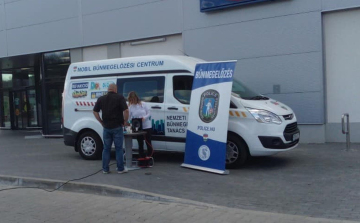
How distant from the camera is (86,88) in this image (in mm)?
10562

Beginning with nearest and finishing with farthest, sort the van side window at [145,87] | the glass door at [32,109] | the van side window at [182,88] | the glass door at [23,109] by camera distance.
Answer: the van side window at [182,88] → the van side window at [145,87] → the glass door at [32,109] → the glass door at [23,109]

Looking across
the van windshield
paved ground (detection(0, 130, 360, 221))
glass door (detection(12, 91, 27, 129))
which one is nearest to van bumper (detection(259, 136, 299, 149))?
paved ground (detection(0, 130, 360, 221))

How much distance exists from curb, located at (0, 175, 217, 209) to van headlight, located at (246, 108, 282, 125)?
2.69 meters

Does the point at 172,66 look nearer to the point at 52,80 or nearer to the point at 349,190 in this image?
the point at 349,190

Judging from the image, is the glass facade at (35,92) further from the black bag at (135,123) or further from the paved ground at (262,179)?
the black bag at (135,123)

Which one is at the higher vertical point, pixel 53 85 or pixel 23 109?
pixel 53 85

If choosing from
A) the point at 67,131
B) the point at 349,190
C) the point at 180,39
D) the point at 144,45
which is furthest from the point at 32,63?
the point at 349,190

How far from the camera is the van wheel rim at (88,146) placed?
1049 cm

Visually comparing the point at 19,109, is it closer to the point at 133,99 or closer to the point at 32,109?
the point at 32,109

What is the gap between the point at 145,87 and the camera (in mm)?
9852

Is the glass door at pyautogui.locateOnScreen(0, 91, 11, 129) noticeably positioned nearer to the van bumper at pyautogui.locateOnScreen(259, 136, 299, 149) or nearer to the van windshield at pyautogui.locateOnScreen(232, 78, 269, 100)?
the van windshield at pyautogui.locateOnScreen(232, 78, 269, 100)

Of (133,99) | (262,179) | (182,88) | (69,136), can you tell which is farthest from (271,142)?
(69,136)

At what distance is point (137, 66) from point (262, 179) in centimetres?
403

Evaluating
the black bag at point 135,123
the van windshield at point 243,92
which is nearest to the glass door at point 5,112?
the black bag at point 135,123
